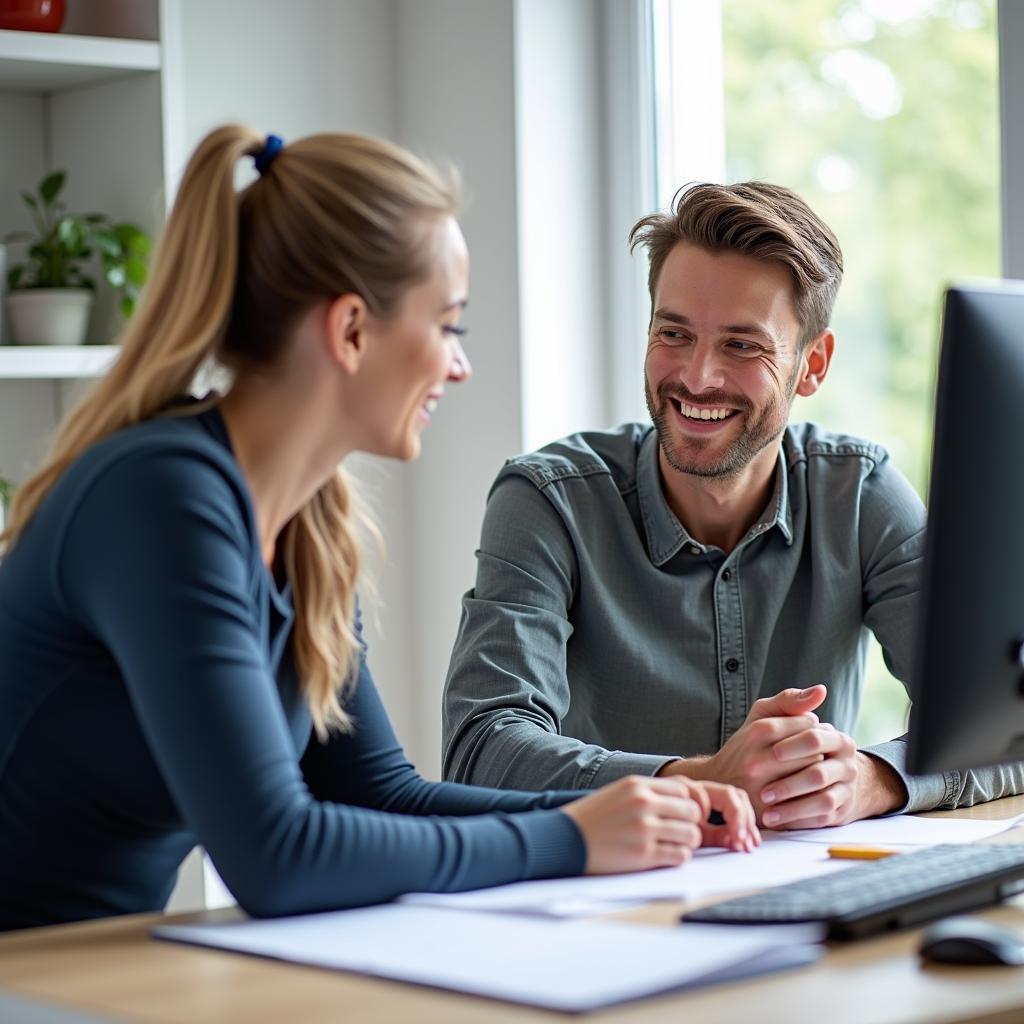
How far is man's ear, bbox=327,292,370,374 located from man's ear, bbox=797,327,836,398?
2.99 feet

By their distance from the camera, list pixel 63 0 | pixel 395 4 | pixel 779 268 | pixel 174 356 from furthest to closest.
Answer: pixel 395 4, pixel 63 0, pixel 779 268, pixel 174 356

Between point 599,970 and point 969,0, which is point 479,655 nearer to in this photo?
point 599,970

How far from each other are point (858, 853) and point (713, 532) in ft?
2.48

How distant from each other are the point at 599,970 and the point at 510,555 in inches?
38.0

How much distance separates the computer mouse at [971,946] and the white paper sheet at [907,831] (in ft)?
1.34

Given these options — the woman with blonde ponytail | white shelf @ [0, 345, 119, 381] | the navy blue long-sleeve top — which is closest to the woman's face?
the woman with blonde ponytail

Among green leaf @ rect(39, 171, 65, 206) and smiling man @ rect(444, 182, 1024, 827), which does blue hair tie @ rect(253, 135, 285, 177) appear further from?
green leaf @ rect(39, 171, 65, 206)

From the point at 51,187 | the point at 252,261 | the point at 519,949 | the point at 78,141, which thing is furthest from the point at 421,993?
the point at 78,141

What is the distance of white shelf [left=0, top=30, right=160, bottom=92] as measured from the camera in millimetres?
2551

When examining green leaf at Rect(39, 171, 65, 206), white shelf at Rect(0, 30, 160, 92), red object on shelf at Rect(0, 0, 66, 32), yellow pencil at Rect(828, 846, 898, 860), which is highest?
red object on shelf at Rect(0, 0, 66, 32)

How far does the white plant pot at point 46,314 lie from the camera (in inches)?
103

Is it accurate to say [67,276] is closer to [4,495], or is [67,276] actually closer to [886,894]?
[4,495]

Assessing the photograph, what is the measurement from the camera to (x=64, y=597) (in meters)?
1.23

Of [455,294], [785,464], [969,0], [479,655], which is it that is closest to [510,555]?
[479,655]
